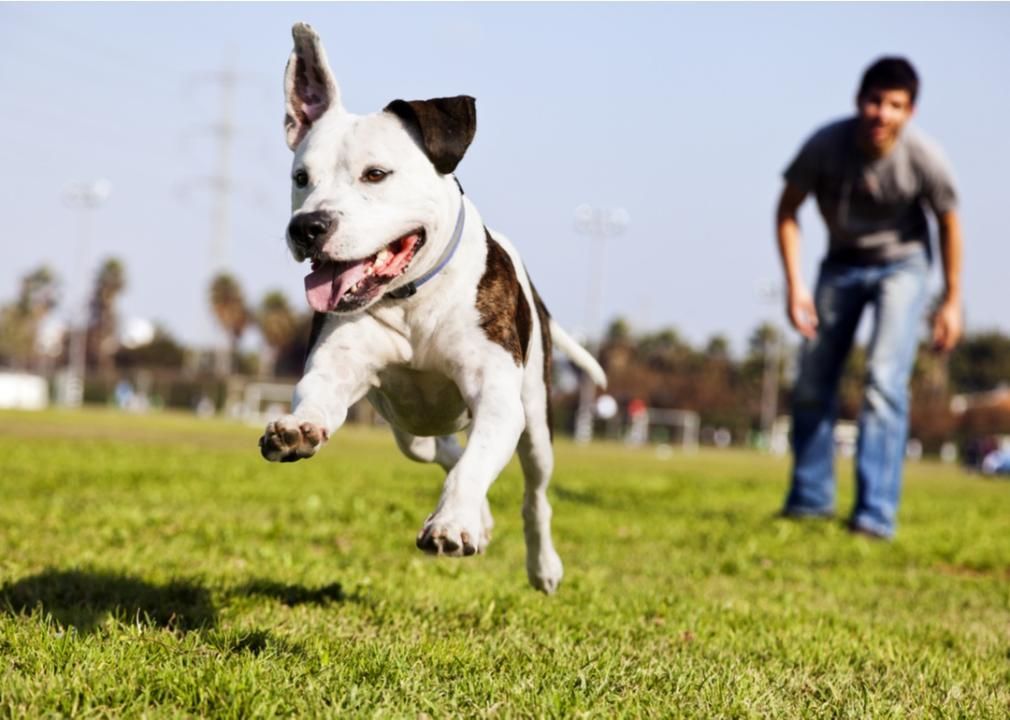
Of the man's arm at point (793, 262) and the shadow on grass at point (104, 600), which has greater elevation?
A: the man's arm at point (793, 262)

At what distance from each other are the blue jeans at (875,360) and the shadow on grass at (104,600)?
578 centimetres

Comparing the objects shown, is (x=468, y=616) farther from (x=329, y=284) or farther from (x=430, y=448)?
(x=329, y=284)

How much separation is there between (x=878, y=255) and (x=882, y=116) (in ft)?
3.61

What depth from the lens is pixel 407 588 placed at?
5484 millimetres

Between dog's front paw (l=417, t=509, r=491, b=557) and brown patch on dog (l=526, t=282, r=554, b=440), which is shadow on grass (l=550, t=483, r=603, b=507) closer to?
brown patch on dog (l=526, t=282, r=554, b=440)

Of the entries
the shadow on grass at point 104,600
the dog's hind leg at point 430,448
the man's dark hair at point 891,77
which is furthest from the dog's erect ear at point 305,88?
the man's dark hair at point 891,77

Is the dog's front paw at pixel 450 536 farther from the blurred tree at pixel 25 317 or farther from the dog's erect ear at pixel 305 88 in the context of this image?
the blurred tree at pixel 25 317

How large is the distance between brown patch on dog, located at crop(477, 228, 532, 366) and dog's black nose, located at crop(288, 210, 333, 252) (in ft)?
2.08

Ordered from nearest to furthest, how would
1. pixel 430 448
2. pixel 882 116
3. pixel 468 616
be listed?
pixel 468 616
pixel 430 448
pixel 882 116

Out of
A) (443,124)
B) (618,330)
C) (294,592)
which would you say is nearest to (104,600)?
(294,592)

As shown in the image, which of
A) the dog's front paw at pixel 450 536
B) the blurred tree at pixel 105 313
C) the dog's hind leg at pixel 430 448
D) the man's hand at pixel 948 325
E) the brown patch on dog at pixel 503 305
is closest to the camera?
the dog's front paw at pixel 450 536

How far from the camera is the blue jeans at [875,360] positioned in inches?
360

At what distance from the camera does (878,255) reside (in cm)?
928

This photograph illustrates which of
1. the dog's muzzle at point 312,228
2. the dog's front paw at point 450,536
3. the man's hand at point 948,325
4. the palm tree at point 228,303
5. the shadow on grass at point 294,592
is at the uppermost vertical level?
the palm tree at point 228,303
